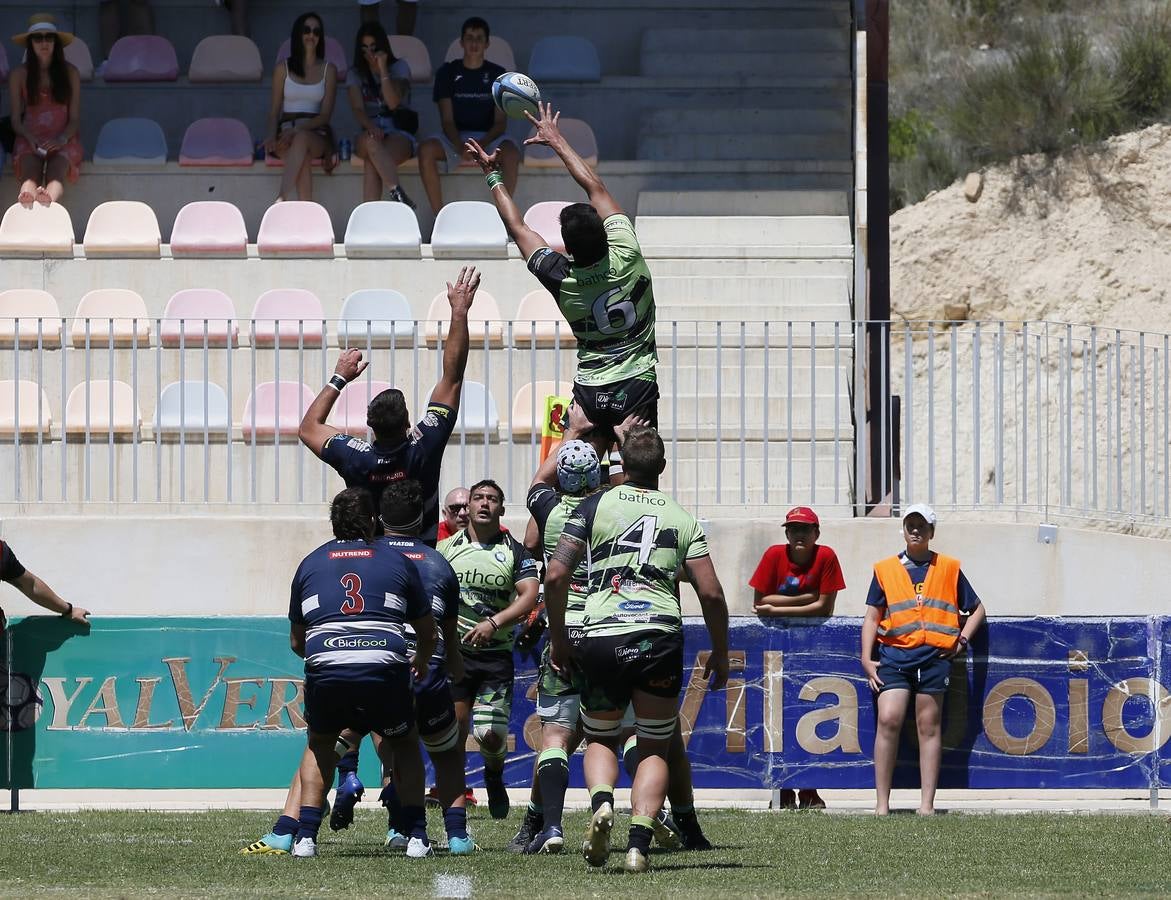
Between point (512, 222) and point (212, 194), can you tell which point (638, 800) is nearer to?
point (512, 222)

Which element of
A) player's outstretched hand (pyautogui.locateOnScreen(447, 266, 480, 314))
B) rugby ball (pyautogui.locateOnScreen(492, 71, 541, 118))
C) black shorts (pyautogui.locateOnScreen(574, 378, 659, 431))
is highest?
rugby ball (pyautogui.locateOnScreen(492, 71, 541, 118))

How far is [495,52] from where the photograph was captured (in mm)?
19391

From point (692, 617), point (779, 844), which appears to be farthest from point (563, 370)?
point (779, 844)

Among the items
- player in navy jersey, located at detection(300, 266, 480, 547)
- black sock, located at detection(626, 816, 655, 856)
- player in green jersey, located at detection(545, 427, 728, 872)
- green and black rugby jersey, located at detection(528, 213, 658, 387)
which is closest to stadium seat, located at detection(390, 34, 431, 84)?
green and black rugby jersey, located at detection(528, 213, 658, 387)

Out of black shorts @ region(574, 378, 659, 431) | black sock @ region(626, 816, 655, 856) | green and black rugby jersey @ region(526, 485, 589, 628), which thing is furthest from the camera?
black shorts @ region(574, 378, 659, 431)

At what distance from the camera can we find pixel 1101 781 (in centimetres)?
1175

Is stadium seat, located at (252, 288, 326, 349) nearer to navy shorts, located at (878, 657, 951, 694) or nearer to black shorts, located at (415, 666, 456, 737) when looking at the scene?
navy shorts, located at (878, 657, 951, 694)

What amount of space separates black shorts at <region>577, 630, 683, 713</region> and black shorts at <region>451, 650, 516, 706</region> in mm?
2705

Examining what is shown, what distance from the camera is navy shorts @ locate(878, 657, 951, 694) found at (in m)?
11.6

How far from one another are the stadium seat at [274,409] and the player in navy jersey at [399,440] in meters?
4.90

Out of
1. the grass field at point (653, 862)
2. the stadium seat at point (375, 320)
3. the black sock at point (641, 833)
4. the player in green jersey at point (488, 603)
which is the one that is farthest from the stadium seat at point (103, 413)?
the black sock at point (641, 833)

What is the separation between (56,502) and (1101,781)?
7.26 m

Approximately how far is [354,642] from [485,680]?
2.71 m

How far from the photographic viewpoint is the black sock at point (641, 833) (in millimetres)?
7629
